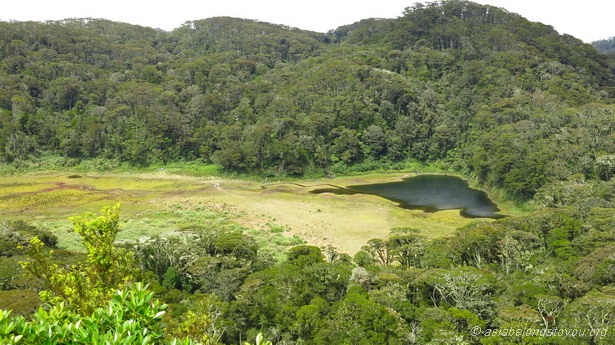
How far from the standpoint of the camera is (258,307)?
59.8ft

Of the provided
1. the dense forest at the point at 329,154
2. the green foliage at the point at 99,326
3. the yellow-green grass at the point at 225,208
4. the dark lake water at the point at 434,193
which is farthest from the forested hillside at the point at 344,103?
the green foliage at the point at 99,326

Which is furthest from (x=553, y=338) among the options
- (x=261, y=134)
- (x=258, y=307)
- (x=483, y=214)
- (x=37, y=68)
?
(x=37, y=68)

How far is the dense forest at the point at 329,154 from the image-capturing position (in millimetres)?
14508

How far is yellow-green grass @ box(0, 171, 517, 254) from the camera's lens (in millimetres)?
37250

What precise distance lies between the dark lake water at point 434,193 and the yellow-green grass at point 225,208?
1.98 meters

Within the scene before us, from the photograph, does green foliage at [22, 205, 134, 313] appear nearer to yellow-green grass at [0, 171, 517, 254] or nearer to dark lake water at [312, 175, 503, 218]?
yellow-green grass at [0, 171, 517, 254]

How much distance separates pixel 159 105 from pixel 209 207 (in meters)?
43.8

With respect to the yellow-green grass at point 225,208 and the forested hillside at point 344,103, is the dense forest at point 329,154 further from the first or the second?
the yellow-green grass at point 225,208

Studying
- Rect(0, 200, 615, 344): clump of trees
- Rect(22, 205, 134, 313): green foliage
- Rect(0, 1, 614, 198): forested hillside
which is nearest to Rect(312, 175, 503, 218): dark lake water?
Rect(0, 1, 614, 198): forested hillside

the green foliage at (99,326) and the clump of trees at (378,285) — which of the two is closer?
the green foliage at (99,326)

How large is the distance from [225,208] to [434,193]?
26.6 m

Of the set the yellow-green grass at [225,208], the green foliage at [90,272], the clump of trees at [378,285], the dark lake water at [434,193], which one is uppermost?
the green foliage at [90,272]

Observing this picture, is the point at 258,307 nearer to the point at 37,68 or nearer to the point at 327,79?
the point at 327,79

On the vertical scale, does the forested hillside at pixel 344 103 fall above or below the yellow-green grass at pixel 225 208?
above
